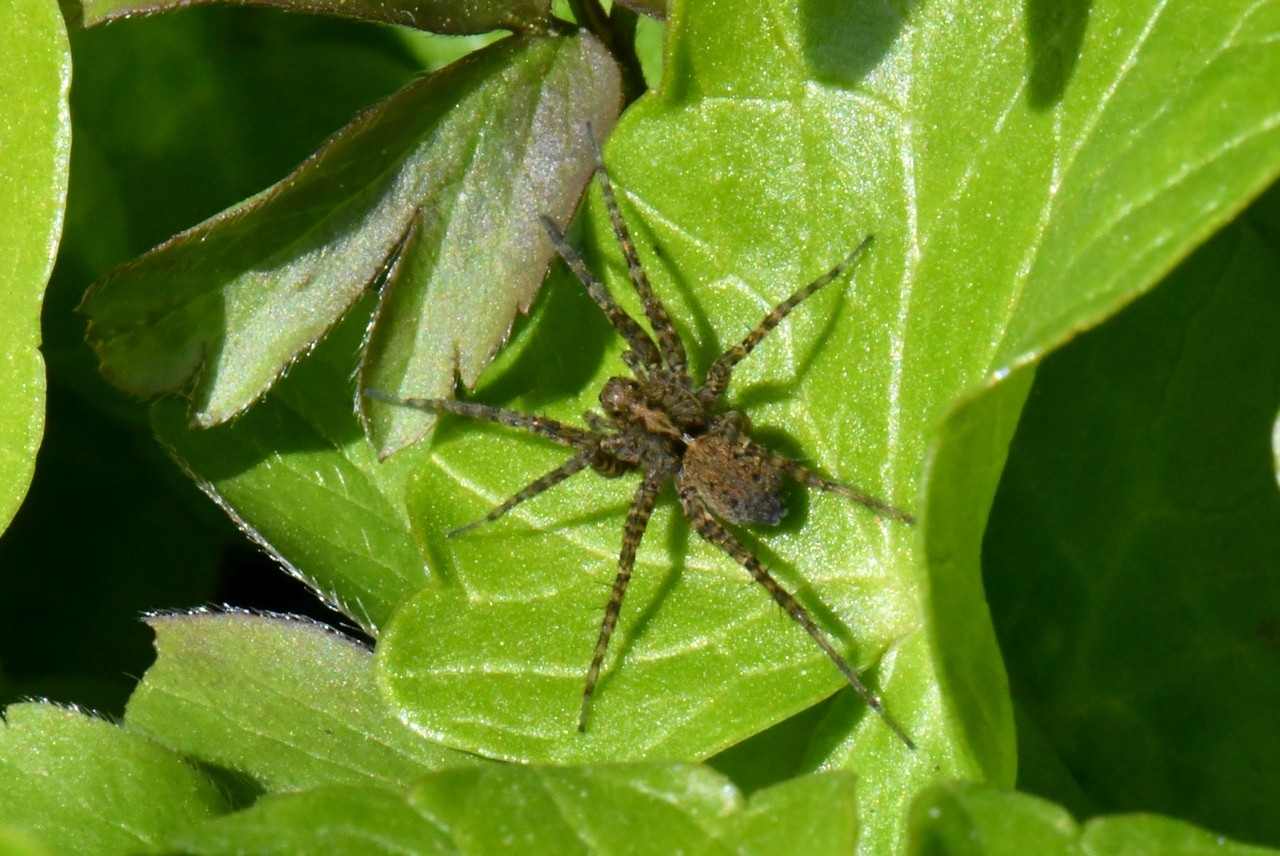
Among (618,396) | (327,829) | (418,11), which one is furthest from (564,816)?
(418,11)

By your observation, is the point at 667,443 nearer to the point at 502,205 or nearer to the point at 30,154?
the point at 502,205

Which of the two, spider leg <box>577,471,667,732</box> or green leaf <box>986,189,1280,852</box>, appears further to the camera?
green leaf <box>986,189,1280,852</box>

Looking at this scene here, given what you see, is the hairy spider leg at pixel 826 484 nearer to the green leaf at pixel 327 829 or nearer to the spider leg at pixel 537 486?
the spider leg at pixel 537 486

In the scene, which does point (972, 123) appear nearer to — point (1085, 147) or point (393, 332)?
point (1085, 147)

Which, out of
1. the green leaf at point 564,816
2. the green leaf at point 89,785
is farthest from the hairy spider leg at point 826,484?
the green leaf at point 89,785

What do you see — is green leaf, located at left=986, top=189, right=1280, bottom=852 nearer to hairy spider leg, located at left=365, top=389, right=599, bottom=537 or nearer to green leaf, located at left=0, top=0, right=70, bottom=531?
hairy spider leg, located at left=365, top=389, right=599, bottom=537

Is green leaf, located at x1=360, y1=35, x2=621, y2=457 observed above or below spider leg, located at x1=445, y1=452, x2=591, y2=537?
above

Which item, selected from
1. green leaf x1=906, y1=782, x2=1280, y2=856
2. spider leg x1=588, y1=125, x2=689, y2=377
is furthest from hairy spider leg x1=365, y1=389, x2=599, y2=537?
green leaf x1=906, y1=782, x2=1280, y2=856
